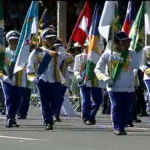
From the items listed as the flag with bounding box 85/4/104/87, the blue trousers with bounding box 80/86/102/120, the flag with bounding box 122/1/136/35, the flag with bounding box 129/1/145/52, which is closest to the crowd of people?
the blue trousers with bounding box 80/86/102/120

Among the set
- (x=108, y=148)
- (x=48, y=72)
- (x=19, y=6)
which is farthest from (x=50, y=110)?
(x=19, y=6)

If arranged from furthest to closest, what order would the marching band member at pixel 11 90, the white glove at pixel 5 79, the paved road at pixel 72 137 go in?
the marching band member at pixel 11 90 < the white glove at pixel 5 79 < the paved road at pixel 72 137

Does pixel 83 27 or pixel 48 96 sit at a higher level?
pixel 83 27

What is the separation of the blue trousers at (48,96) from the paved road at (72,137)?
320 mm

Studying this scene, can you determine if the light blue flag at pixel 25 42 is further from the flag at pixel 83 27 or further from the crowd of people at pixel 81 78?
the flag at pixel 83 27

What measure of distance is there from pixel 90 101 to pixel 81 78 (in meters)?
0.51

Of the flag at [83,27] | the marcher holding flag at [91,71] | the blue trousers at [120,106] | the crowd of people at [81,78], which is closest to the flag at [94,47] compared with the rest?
the marcher holding flag at [91,71]

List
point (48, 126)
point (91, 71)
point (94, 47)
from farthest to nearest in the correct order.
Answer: point (91, 71) < point (94, 47) < point (48, 126)

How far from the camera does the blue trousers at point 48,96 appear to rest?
1360cm

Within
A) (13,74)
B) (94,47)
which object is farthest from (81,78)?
(13,74)

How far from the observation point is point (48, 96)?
13.7 metres

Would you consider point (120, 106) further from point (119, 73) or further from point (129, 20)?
point (129, 20)

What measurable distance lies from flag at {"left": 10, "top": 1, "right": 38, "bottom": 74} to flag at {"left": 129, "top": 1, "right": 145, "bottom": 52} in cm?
185

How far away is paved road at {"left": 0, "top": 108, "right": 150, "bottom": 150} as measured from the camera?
457 inches
